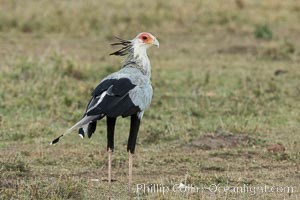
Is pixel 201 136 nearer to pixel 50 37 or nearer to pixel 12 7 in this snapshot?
pixel 50 37

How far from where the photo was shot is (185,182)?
6.14 metres

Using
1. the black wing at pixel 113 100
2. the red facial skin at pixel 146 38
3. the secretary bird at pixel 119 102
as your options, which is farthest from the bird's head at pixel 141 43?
the black wing at pixel 113 100

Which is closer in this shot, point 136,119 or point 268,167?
point 136,119

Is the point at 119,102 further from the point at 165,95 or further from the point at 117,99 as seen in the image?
the point at 165,95

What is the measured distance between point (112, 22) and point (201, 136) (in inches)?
281

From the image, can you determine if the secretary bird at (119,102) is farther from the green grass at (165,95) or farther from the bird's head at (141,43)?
the green grass at (165,95)

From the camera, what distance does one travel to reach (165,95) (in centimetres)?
994

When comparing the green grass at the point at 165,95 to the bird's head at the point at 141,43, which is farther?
the green grass at the point at 165,95

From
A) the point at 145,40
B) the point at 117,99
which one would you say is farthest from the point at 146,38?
the point at 117,99

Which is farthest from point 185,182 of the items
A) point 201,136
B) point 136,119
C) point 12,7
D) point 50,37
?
point 12,7

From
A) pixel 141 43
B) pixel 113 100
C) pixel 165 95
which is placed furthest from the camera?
pixel 165 95

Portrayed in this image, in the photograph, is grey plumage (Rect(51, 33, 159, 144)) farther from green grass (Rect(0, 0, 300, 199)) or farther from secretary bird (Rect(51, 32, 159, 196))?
green grass (Rect(0, 0, 300, 199))

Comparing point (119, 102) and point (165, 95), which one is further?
point (165, 95)

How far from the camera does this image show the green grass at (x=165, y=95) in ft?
21.6
